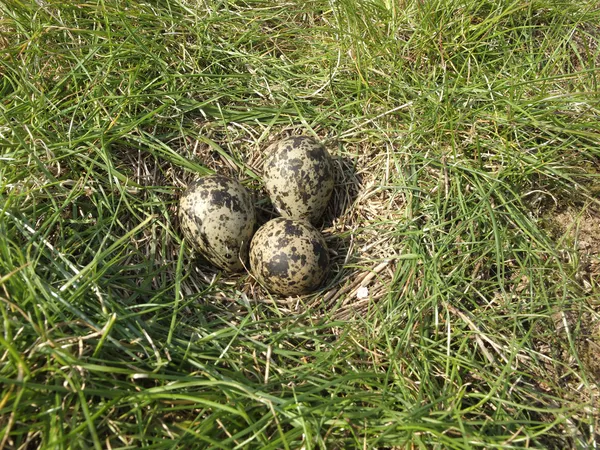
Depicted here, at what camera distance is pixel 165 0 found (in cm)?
306

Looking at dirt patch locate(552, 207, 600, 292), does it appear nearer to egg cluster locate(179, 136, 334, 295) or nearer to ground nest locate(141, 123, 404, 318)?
ground nest locate(141, 123, 404, 318)

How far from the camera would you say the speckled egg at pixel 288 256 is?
2.29 m

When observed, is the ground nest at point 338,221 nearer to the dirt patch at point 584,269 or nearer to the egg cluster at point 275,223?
the egg cluster at point 275,223

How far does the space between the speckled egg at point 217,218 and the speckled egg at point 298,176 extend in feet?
0.63

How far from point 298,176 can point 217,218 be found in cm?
48

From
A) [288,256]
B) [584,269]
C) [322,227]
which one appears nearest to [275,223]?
[288,256]

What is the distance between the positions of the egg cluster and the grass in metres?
0.13

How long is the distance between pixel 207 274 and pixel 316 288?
603 mm

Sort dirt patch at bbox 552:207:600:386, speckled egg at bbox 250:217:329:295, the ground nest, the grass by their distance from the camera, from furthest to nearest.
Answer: the ground nest, speckled egg at bbox 250:217:329:295, dirt patch at bbox 552:207:600:386, the grass

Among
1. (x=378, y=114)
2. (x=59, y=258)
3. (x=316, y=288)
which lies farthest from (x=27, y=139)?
(x=378, y=114)

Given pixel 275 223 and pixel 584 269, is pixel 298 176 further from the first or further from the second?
pixel 584 269

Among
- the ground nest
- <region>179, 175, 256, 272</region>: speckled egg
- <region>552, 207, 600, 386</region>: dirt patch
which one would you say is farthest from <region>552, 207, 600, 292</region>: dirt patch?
<region>179, 175, 256, 272</region>: speckled egg

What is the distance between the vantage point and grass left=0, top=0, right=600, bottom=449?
5.76ft

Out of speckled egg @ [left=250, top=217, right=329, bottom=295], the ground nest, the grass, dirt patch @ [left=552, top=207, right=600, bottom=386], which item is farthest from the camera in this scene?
the ground nest
